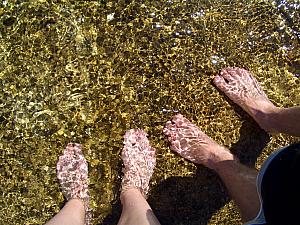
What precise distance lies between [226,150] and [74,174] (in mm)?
1007

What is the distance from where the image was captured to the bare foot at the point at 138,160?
2.86 meters

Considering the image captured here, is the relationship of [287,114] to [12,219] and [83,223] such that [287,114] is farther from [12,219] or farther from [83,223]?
[12,219]

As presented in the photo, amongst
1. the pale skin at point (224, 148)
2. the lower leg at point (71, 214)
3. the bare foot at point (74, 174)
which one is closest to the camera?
the lower leg at point (71, 214)

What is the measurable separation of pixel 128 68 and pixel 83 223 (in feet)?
3.45

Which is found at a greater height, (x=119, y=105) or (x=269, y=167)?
(x=269, y=167)

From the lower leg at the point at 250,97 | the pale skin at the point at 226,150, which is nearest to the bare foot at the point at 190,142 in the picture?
the pale skin at the point at 226,150

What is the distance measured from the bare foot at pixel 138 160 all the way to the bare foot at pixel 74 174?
0.26 meters

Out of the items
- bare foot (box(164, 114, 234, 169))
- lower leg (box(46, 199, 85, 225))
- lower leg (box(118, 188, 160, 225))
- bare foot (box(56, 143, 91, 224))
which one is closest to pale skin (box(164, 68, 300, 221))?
bare foot (box(164, 114, 234, 169))

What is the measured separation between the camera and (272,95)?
3076 millimetres

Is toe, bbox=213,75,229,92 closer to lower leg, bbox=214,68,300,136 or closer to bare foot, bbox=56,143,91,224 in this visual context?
lower leg, bbox=214,68,300,136

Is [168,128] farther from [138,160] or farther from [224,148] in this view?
[224,148]

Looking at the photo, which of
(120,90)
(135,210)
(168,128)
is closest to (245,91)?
(168,128)

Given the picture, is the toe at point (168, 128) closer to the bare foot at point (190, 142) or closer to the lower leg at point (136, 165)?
the bare foot at point (190, 142)

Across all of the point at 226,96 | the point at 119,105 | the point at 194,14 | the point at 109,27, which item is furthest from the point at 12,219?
the point at 194,14
